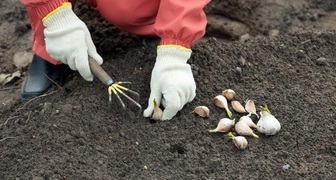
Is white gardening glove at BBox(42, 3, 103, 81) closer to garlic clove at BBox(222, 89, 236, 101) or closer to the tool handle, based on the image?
the tool handle

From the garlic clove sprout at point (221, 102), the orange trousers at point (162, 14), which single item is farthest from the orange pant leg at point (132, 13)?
the garlic clove sprout at point (221, 102)

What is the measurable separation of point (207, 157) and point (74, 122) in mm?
429

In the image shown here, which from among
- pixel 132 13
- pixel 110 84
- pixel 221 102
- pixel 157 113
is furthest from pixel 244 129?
pixel 132 13

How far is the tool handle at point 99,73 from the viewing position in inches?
79.7

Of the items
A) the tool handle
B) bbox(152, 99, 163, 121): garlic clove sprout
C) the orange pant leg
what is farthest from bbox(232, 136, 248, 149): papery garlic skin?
the orange pant leg

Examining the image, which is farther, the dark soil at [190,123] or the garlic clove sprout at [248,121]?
the garlic clove sprout at [248,121]

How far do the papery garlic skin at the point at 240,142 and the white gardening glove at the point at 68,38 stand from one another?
0.51 meters

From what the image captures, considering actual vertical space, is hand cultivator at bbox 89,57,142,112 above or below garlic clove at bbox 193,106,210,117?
above

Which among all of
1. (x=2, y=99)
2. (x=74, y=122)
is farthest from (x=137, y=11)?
(x=2, y=99)

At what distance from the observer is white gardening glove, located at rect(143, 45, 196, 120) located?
6.48 ft

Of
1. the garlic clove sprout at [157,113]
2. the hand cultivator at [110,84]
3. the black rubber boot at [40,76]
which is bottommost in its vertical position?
the black rubber boot at [40,76]

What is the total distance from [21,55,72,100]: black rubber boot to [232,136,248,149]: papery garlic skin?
0.77 metres

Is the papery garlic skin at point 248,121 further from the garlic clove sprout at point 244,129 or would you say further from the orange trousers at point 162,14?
the orange trousers at point 162,14

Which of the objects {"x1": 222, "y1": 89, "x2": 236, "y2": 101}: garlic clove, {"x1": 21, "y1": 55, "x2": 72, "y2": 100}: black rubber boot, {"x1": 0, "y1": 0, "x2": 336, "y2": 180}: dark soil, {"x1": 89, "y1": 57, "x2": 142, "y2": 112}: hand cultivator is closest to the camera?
{"x1": 0, "y1": 0, "x2": 336, "y2": 180}: dark soil
